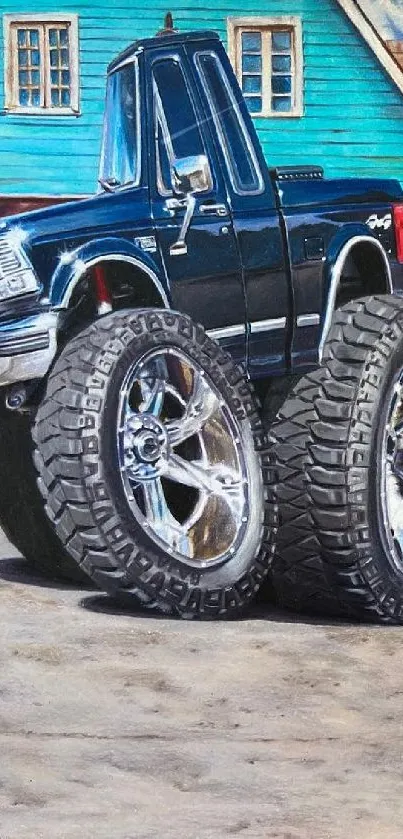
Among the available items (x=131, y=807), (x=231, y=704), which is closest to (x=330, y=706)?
(x=231, y=704)

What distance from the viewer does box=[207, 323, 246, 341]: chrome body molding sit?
6.43 m

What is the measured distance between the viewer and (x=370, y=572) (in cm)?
611

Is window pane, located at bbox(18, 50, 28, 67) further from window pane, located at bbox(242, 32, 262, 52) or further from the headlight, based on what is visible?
the headlight

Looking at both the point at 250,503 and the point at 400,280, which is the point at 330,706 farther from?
the point at 400,280

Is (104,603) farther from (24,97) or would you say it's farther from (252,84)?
(24,97)

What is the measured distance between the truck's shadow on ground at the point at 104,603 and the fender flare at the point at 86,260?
967 millimetres

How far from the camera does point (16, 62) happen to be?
1011 centimetres

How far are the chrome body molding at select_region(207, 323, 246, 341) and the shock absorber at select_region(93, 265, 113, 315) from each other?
47 cm

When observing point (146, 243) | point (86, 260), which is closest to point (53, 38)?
point (146, 243)

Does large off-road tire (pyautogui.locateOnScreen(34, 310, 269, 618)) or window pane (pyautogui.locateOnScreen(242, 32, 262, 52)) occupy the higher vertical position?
window pane (pyautogui.locateOnScreen(242, 32, 262, 52))

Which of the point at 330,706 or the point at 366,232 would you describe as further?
the point at 366,232

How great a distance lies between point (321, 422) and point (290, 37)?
5.02 metres

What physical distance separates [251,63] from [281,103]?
111 cm

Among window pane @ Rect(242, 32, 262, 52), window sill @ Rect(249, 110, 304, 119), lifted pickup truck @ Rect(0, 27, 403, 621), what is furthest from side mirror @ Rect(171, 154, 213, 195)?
window sill @ Rect(249, 110, 304, 119)
